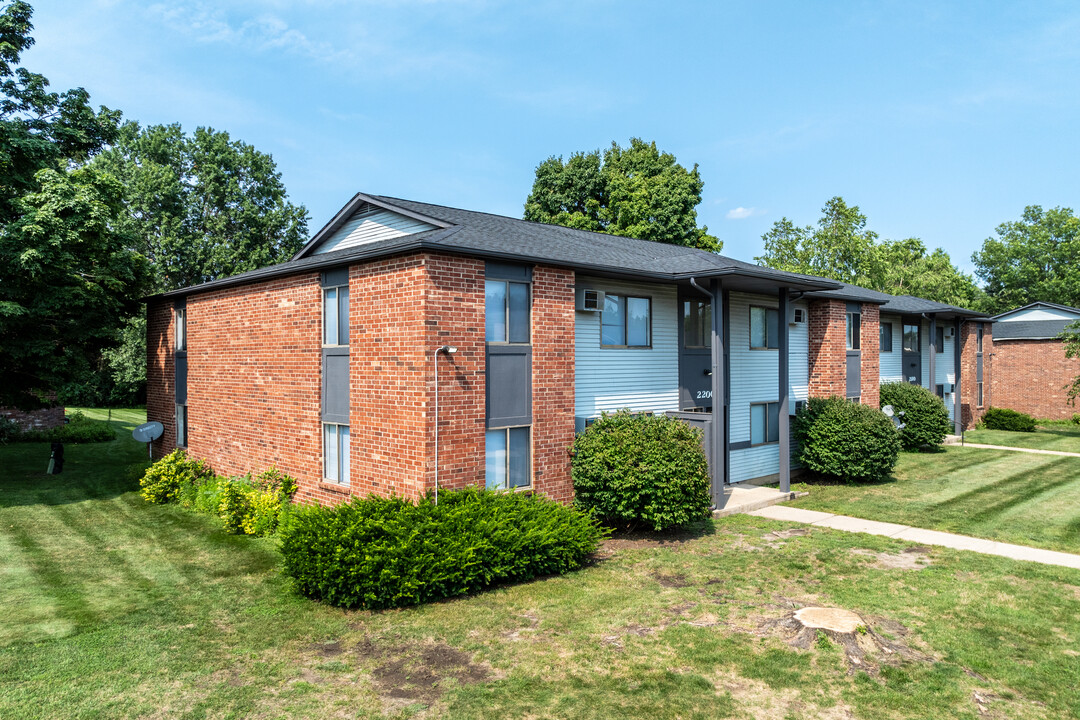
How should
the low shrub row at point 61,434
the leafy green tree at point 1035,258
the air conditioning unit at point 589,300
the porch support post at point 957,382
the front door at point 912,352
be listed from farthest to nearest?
the leafy green tree at point 1035,258
the porch support post at point 957,382
the front door at point 912,352
the low shrub row at point 61,434
the air conditioning unit at point 589,300

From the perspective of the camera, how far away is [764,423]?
18.5m

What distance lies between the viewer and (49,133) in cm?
1812

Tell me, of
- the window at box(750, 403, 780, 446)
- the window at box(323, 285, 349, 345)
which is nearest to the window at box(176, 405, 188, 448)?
the window at box(323, 285, 349, 345)

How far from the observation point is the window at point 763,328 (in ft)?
59.6

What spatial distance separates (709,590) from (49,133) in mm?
20613

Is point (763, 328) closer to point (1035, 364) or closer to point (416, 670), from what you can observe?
point (416, 670)

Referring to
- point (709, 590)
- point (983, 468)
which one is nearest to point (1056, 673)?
point (709, 590)

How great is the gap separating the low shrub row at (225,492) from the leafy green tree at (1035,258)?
67.5 meters

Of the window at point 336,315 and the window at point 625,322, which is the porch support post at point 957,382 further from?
the window at point 336,315

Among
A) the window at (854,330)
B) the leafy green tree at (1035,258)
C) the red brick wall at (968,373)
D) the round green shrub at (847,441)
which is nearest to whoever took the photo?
the round green shrub at (847,441)

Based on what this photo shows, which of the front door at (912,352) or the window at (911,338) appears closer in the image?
the front door at (912,352)

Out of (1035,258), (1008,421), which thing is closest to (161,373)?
(1008,421)

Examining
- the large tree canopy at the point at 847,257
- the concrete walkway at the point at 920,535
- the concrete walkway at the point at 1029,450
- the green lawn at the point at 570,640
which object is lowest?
the concrete walkway at the point at 1029,450

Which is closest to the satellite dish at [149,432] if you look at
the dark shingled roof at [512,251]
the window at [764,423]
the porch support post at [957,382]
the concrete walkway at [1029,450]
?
the dark shingled roof at [512,251]
